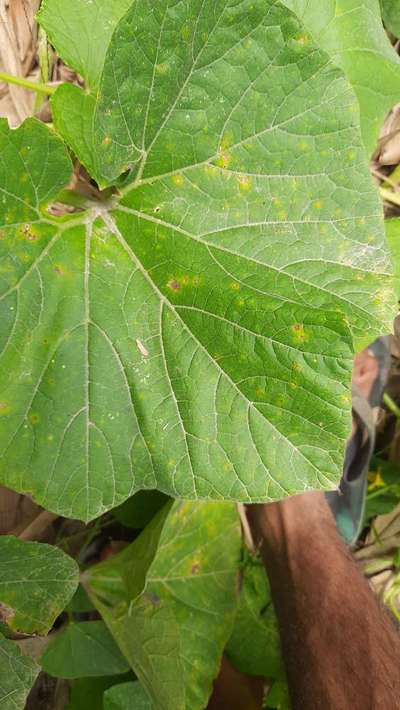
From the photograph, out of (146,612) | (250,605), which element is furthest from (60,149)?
(250,605)

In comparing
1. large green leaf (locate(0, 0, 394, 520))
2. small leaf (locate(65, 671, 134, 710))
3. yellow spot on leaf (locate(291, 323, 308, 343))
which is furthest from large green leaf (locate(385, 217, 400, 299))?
small leaf (locate(65, 671, 134, 710))

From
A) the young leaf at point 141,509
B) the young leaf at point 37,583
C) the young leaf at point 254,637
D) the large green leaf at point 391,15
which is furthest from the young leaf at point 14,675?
the large green leaf at point 391,15

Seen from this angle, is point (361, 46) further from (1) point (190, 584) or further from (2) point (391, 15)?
(1) point (190, 584)

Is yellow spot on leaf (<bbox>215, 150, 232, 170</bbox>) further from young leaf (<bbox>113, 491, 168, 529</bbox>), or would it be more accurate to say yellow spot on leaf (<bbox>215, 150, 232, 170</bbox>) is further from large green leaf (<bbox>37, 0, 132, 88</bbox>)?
young leaf (<bbox>113, 491, 168, 529</bbox>)

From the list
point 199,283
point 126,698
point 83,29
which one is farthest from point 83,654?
point 83,29

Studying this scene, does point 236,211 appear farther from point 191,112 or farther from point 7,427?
point 7,427
